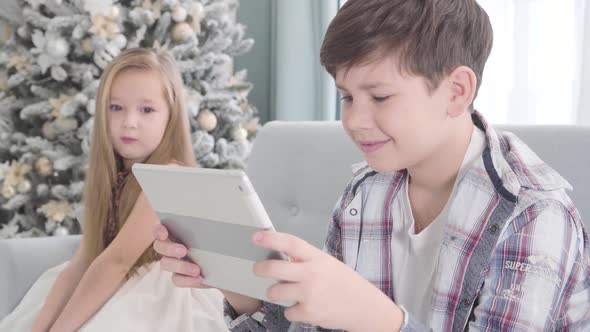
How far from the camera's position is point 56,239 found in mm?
1937

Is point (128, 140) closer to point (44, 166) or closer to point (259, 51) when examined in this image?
point (44, 166)

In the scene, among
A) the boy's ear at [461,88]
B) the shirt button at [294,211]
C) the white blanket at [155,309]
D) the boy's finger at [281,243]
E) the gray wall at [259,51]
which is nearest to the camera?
the boy's finger at [281,243]

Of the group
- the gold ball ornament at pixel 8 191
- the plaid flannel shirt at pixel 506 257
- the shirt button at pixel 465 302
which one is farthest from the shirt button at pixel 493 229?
the gold ball ornament at pixel 8 191

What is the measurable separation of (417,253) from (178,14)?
5.88 ft

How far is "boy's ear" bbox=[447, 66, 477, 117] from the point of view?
100cm

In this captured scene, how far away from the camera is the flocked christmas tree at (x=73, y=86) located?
2555 millimetres

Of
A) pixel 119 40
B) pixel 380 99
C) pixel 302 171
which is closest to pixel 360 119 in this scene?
pixel 380 99

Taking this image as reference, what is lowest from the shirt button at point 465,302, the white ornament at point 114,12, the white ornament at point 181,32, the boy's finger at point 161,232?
the shirt button at point 465,302

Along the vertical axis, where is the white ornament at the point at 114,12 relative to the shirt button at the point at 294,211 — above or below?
above

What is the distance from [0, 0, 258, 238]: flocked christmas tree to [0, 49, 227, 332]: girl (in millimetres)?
840

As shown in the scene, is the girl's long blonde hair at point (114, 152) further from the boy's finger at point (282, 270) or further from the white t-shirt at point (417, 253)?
the boy's finger at point (282, 270)

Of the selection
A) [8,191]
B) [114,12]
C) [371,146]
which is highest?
[114,12]

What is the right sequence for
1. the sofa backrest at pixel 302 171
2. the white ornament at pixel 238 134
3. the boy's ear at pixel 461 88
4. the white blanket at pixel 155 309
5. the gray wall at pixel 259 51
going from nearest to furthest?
the boy's ear at pixel 461 88, the white blanket at pixel 155 309, the sofa backrest at pixel 302 171, the white ornament at pixel 238 134, the gray wall at pixel 259 51

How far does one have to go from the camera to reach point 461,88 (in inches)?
39.8
